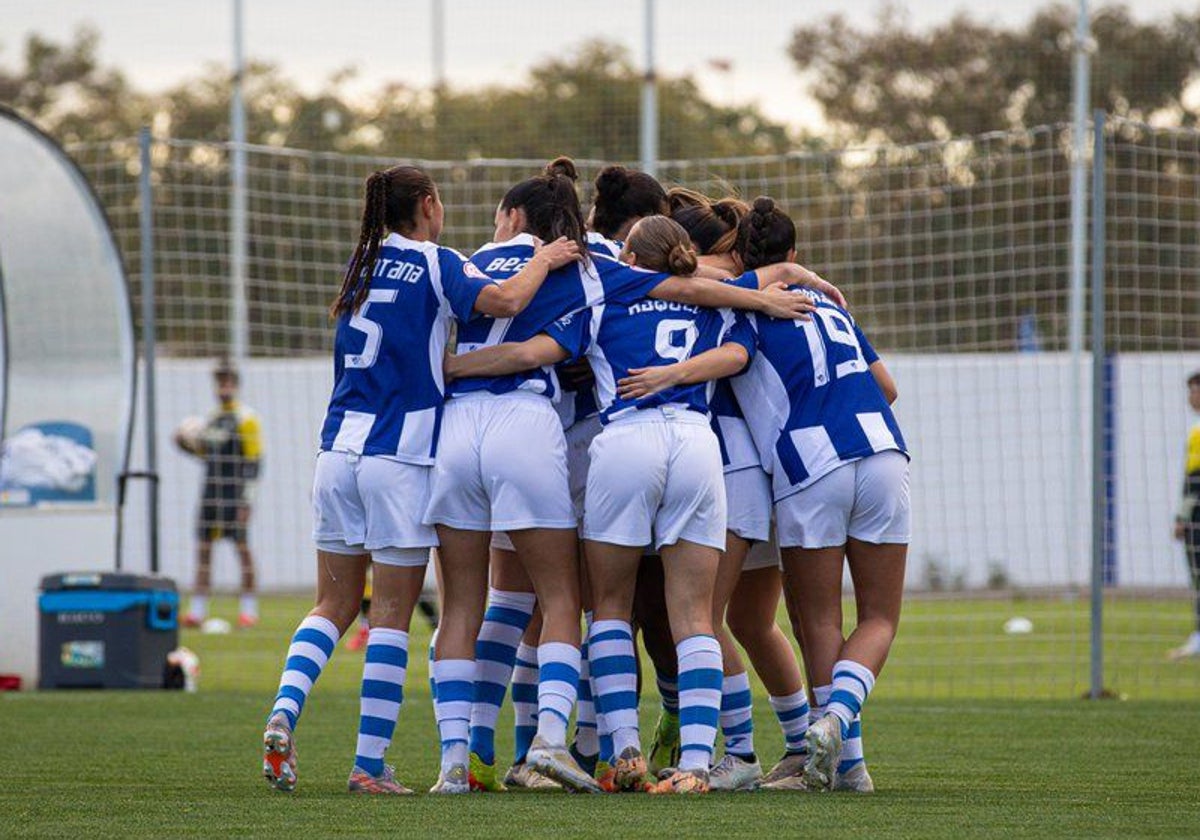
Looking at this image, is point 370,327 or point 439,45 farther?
point 439,45

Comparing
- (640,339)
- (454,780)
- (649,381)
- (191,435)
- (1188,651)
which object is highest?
(640,339)

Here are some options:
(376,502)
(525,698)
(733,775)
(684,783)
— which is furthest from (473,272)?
(733,775)

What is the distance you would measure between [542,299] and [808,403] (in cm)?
86

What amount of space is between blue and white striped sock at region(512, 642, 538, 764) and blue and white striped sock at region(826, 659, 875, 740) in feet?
3.37

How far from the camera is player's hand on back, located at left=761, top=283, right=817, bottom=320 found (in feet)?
18.9

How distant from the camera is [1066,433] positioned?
16.6 metres

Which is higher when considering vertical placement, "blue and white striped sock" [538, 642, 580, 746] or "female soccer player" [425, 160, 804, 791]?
"female soccer player" [425, 160, 804, 791]

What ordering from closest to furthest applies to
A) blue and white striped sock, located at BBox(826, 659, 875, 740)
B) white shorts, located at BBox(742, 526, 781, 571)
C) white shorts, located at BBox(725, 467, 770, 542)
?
blue and white striped sock, located at BBox(826, 659, 875, 740) → white shorts, located at BBox(725, 467, 770, 542) → white shorts, located at BBox(742, 526, 781, 571)

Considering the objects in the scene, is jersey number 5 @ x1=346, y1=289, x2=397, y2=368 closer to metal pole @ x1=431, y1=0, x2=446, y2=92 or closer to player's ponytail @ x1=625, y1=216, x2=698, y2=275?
player's ponytail @ x1=625, y1=216, x2=698, y2=275

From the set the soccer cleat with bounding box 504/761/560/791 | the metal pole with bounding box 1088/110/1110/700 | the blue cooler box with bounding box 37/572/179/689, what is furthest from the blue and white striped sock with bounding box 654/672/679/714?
the blue cooler box with bounding box 37/572/179/689

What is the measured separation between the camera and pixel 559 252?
5637mm

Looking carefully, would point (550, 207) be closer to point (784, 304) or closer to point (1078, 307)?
point (784, 304)

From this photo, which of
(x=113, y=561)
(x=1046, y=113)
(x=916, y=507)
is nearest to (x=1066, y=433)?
(x=916, y=507)

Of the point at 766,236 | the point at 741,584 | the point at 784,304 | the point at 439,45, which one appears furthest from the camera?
the point at 439,45
